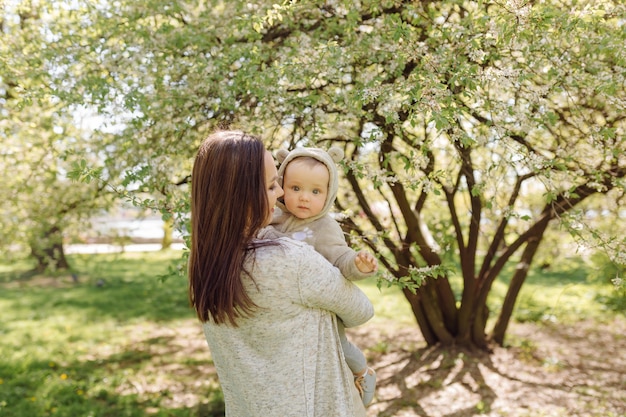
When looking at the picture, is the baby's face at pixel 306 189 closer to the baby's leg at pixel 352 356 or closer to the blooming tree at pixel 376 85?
the baby's leg at pixel 352 356

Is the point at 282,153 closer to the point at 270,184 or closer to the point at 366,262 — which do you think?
the point at 270,184

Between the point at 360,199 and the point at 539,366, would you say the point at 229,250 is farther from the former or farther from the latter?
the point at 539,366

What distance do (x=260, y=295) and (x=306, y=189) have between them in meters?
0.44

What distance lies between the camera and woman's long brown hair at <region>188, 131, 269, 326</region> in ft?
5.57

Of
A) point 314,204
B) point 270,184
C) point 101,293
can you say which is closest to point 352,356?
point 314,204

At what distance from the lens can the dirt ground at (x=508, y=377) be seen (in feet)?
15.6

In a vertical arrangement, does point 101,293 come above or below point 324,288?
below

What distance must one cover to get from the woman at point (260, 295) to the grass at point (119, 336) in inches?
76.7

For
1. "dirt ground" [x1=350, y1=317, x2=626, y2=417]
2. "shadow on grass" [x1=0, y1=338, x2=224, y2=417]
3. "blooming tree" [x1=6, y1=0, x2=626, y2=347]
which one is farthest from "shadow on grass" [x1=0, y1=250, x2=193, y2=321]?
"blooming tree" [x1=6, y1=0, x2=626, y2=347]

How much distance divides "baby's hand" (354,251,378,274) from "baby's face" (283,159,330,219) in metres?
0.28

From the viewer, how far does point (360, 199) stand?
456 centimetres

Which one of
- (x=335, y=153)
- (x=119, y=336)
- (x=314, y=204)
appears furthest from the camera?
(x=119, y=336)

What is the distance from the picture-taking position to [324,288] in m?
1.73

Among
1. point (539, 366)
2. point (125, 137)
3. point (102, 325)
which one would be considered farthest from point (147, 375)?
point (539, 366)
